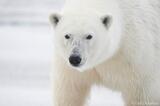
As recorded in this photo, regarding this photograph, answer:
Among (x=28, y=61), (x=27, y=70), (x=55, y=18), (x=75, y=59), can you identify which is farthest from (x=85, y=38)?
(x=28, y=61)

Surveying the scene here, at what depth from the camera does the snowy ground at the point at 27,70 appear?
6867mm

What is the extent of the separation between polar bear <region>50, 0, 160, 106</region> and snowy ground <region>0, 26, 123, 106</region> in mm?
575

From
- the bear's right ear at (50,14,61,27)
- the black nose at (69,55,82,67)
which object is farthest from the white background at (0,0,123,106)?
the black nose at (69,55,82,67)

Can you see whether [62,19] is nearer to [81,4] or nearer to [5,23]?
[81,4]

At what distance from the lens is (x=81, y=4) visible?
16.1ft

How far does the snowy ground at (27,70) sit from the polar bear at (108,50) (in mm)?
575

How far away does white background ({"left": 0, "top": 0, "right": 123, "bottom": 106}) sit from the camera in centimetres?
691

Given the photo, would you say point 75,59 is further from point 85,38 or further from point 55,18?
point 55,18

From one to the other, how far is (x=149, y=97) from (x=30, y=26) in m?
7.97

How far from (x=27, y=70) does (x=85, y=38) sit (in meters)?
4.13

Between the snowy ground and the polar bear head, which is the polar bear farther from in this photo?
the snowy ground

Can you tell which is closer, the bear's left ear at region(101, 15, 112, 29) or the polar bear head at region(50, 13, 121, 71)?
the polar bear head at region(50, 13, 121, 71)

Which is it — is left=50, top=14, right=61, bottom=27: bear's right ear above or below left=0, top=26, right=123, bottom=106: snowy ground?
above

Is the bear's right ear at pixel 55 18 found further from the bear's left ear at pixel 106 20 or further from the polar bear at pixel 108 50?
the bear's left ear at pixel 106 20
